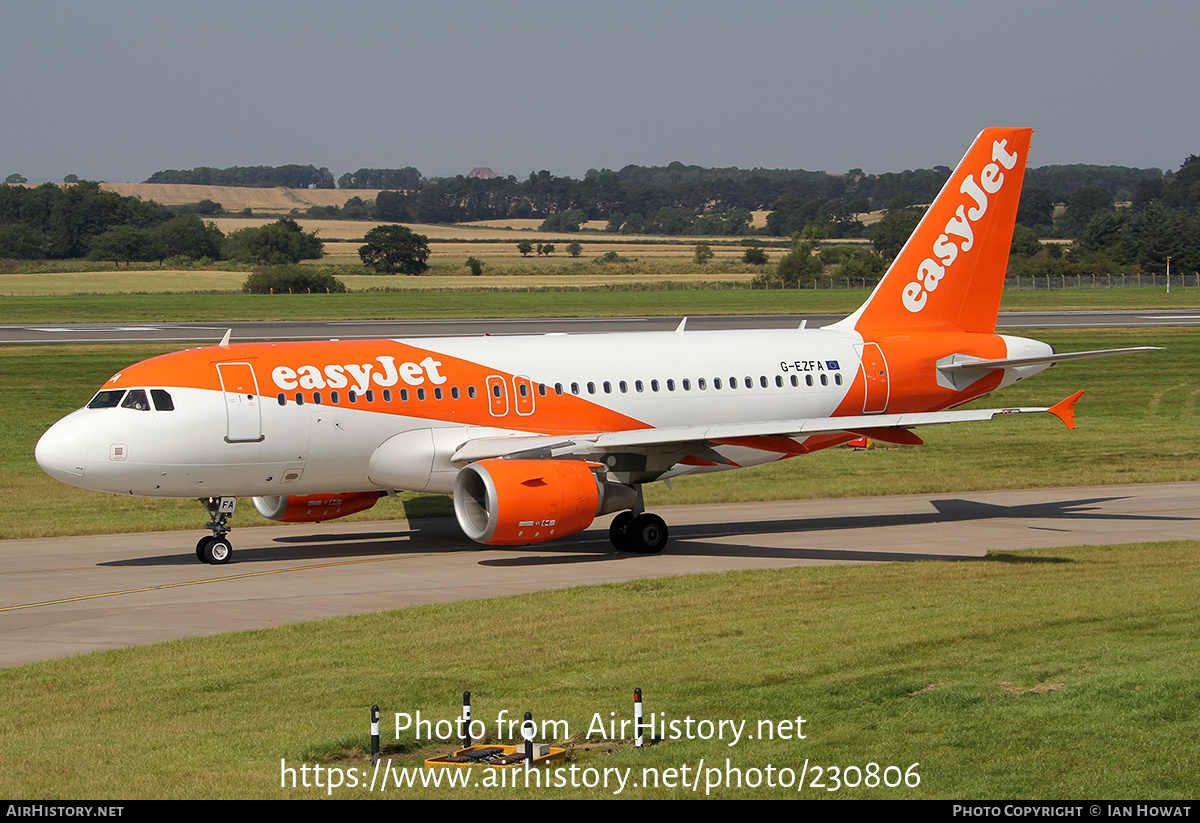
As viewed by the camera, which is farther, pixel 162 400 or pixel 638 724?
pixel 162 400

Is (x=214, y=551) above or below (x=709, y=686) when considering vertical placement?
below

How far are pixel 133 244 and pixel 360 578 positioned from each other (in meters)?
165

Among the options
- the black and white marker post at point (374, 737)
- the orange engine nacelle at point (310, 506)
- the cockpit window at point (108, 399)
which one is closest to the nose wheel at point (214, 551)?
the orange engine nacelle at point (310, 506)

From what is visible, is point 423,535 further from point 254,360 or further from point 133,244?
point 133,244

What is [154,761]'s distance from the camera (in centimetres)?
1322

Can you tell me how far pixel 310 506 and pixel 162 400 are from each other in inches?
178

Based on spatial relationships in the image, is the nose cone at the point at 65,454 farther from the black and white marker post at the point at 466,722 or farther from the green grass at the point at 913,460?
the black and white marker post at the point at 466,722

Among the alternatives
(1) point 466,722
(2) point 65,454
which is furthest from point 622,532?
(1) point 466,722

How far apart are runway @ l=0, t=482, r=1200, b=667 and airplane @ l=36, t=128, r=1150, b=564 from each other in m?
1.24

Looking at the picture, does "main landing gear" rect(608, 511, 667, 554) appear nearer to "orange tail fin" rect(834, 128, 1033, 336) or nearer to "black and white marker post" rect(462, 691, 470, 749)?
"orange tail fin" rect(834, 128, 1033, 336)

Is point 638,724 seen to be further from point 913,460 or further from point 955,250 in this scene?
point 913,460

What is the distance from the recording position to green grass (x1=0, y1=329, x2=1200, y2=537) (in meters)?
34.5

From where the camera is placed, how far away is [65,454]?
2564cm

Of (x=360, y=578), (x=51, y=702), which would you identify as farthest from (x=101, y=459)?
(x=51, y=702)
